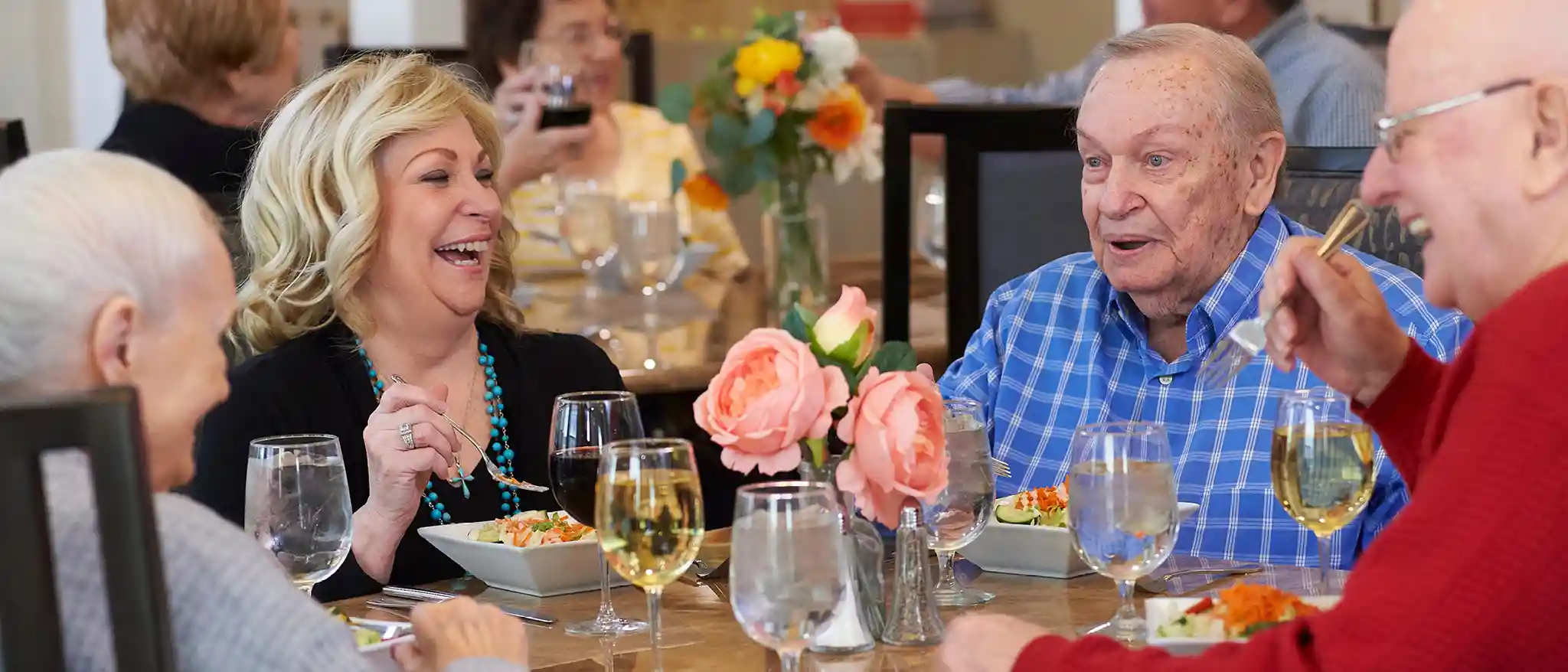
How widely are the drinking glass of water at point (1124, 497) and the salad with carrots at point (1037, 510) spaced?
1.04ft

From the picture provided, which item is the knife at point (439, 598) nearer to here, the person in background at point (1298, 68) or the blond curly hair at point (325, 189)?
the blond curly hair at point (325, 189)

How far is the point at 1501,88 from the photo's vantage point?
1.26m

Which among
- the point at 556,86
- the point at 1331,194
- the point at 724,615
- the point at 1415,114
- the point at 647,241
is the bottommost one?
the point at 724,615

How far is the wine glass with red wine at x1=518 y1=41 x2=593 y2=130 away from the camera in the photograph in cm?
377

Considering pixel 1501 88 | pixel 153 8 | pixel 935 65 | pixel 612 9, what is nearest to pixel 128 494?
pixel 1501 88

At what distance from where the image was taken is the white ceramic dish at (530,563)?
1738 mm

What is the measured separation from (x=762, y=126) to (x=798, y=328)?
2.22 metres

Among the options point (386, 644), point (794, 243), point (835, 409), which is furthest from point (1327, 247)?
point (794, 243)

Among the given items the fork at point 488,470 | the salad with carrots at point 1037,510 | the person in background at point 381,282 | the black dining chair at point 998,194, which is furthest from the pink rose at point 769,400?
the black dining chair at point 998,194

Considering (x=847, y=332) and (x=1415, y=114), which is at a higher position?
(x=1415, y=114)

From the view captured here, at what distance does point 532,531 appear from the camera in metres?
1.79

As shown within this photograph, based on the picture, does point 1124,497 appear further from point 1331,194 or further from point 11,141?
point 11,141

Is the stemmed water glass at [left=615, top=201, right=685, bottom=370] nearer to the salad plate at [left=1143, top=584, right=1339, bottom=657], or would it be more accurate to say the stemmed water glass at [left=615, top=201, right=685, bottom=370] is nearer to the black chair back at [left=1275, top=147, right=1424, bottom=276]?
the black chair back at [left=1275, top=147, right=1424, bottom=276]

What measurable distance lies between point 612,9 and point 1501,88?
360 cm
